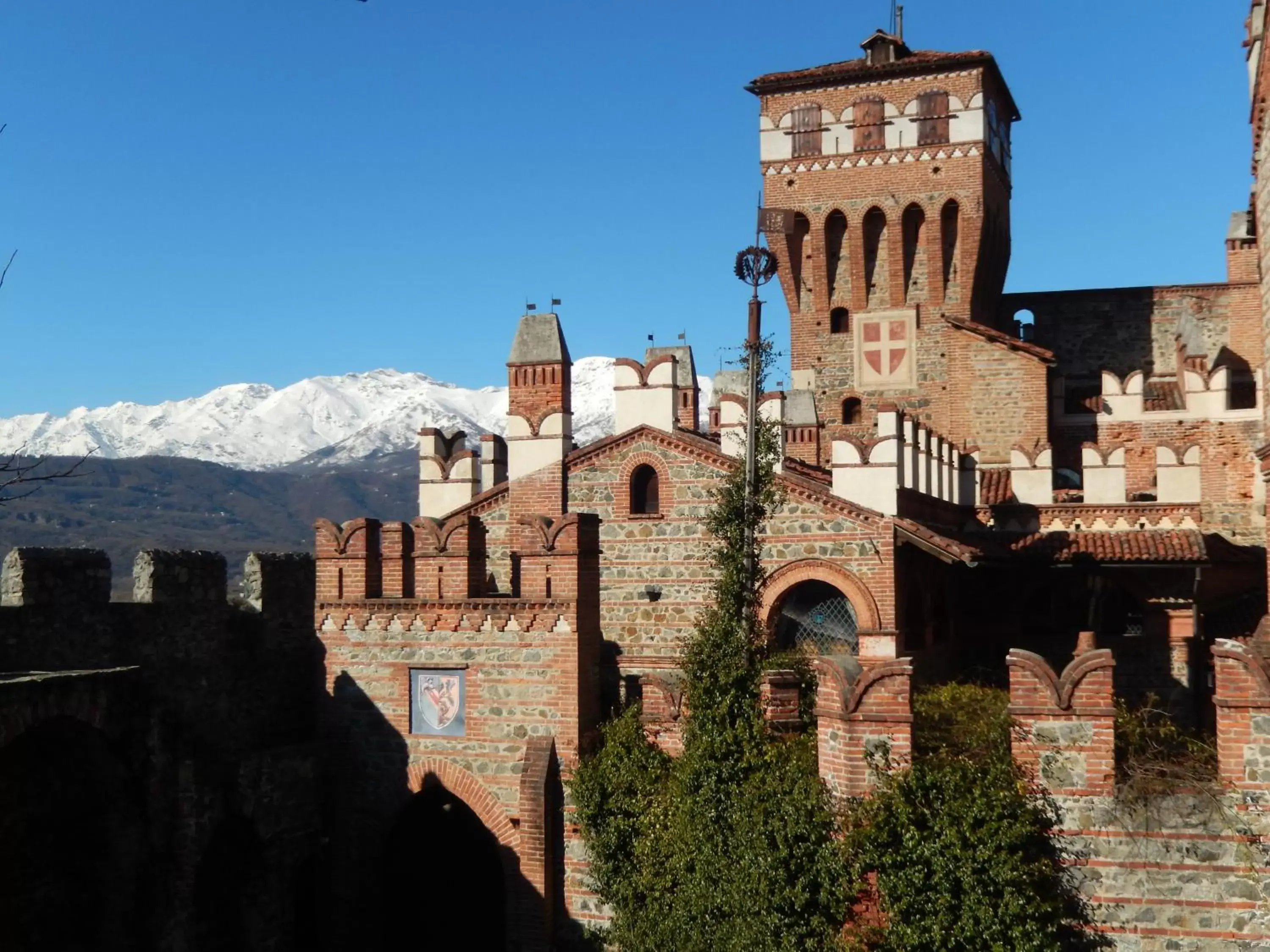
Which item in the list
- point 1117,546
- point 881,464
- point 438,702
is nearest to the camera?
point 438,702

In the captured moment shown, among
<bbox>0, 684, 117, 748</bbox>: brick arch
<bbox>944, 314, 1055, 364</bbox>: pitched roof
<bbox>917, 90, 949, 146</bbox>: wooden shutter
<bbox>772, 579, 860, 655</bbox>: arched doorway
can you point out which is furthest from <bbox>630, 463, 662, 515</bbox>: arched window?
<bbox>917, 90, 949, 146</bbox>: wooden shutter

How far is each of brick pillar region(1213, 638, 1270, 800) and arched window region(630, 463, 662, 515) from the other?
9603mm

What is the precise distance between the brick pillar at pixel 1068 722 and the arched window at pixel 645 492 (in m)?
8.42

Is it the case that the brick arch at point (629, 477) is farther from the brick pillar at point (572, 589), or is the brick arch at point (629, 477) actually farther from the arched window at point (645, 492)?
the brick pillar at point (572, 589)

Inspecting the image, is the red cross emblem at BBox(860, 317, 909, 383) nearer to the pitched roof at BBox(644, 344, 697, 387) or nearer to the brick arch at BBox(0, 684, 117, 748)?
the pitched roof at BBox(644, 344, 697, 387)

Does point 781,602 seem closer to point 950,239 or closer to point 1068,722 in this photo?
point 1068,722

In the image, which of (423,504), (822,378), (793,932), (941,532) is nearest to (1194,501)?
(941,532)

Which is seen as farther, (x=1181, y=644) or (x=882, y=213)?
(x=882, y=213)

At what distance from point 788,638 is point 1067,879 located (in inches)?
337

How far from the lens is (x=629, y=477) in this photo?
67.1 feet

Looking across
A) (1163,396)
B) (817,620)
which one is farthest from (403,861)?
(1163,396)

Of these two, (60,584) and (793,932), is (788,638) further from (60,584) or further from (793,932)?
(60,584)

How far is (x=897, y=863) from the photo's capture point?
1289cm

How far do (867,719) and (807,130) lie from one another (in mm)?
21585
